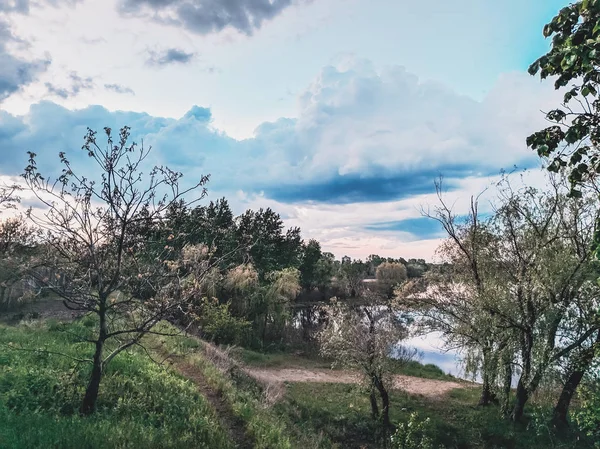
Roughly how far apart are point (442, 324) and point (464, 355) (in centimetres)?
203

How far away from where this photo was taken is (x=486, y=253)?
64.0 ft

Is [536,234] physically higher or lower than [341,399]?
higher

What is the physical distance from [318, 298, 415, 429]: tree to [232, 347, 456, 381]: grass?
9.82m

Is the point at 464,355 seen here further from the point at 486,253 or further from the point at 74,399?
the point at 74,399

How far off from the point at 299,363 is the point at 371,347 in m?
15.4

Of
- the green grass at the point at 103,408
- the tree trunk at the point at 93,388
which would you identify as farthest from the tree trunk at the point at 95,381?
the green grass at the point at 103,408

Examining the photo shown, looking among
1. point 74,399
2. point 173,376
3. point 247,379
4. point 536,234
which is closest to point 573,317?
point 536,234

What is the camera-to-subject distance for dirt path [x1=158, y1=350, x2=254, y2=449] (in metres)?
9.73

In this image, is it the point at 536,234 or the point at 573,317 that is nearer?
the point at 573,317

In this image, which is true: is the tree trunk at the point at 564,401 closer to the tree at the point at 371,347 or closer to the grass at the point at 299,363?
the tree at the point at 371,347

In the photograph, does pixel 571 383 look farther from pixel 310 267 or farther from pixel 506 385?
pixel 310 267

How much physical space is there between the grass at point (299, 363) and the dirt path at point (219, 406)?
1306 centimetres

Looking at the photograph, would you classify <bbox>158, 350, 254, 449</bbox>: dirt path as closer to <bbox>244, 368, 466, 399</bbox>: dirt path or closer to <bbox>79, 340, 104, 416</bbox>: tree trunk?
<bbox>79, 340, 104, 416</bbox>: tree trunk

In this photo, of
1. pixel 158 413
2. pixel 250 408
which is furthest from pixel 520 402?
pixel 158 413
